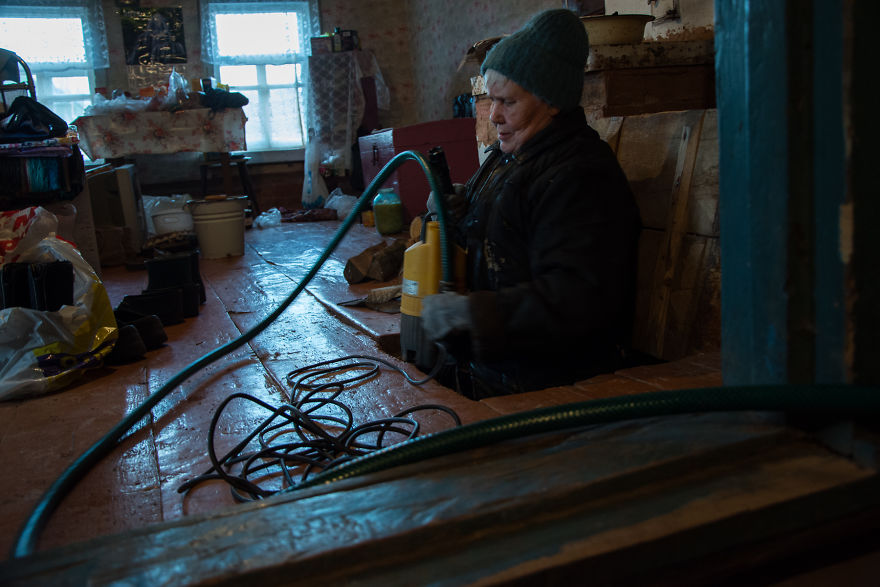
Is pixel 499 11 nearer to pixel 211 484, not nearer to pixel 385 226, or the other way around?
pixel 385 226

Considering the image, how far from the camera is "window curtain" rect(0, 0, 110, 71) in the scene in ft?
25.0

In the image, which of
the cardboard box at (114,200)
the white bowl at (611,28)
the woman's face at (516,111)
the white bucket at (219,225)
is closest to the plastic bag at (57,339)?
the woman's face at (516,111)

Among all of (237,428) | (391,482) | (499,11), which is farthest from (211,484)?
(499,11)

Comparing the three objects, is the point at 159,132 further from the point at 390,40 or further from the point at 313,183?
the point at 390,40

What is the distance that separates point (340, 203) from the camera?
7352 millimetres

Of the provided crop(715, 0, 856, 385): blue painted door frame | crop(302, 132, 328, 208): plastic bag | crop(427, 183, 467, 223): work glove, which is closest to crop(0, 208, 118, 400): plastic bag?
crop(427, 183, 467, 223): work glove

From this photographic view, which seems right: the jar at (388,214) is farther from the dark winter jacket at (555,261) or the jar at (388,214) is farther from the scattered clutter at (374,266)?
the dark winter jacket at (555,261)

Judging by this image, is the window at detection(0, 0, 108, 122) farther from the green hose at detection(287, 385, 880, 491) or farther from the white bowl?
the green hose at detection(287, 385, 880, 491)

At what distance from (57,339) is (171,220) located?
3.11 meters

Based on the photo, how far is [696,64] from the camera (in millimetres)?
2406

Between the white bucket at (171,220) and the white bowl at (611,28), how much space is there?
3.56 m

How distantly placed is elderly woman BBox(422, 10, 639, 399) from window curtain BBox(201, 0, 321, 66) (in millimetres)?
7141

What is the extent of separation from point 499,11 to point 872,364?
6.26 m

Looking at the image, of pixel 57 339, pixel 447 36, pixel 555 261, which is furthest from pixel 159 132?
pixel 555 261
